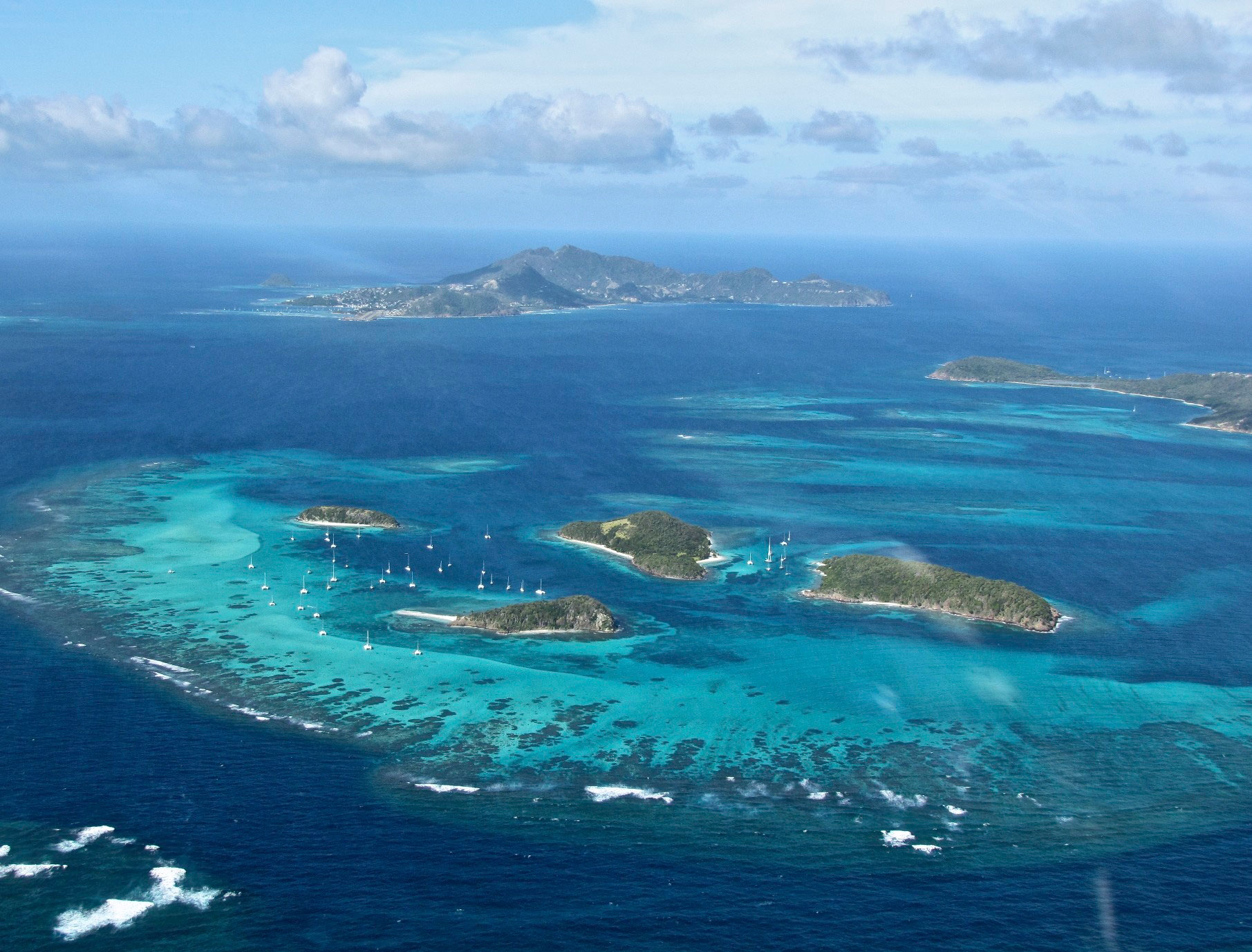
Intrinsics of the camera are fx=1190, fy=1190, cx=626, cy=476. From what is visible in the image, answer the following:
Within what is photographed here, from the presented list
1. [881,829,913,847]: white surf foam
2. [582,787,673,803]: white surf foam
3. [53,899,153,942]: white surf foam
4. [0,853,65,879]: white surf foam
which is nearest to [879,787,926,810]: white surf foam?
[881,829,913,847]: white surf foam

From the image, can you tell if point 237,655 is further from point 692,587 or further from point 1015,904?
point 1015,904

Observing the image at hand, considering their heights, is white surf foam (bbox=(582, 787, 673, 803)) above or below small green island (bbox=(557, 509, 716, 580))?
below

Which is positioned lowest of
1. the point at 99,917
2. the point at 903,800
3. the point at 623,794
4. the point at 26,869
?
the point at 903,800

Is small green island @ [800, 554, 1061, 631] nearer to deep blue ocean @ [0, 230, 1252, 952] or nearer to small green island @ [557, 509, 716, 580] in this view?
deep blue ocean @ [0, 230, 1252, 952]

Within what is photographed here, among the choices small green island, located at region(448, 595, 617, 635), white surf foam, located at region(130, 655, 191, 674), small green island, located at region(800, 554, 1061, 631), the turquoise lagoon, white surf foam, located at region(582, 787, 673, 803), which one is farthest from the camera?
small green island, located at region(800, 554, 1061, 631)

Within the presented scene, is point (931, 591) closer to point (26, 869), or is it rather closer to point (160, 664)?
point (160, 664)

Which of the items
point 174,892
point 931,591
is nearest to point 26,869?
point 174,892
